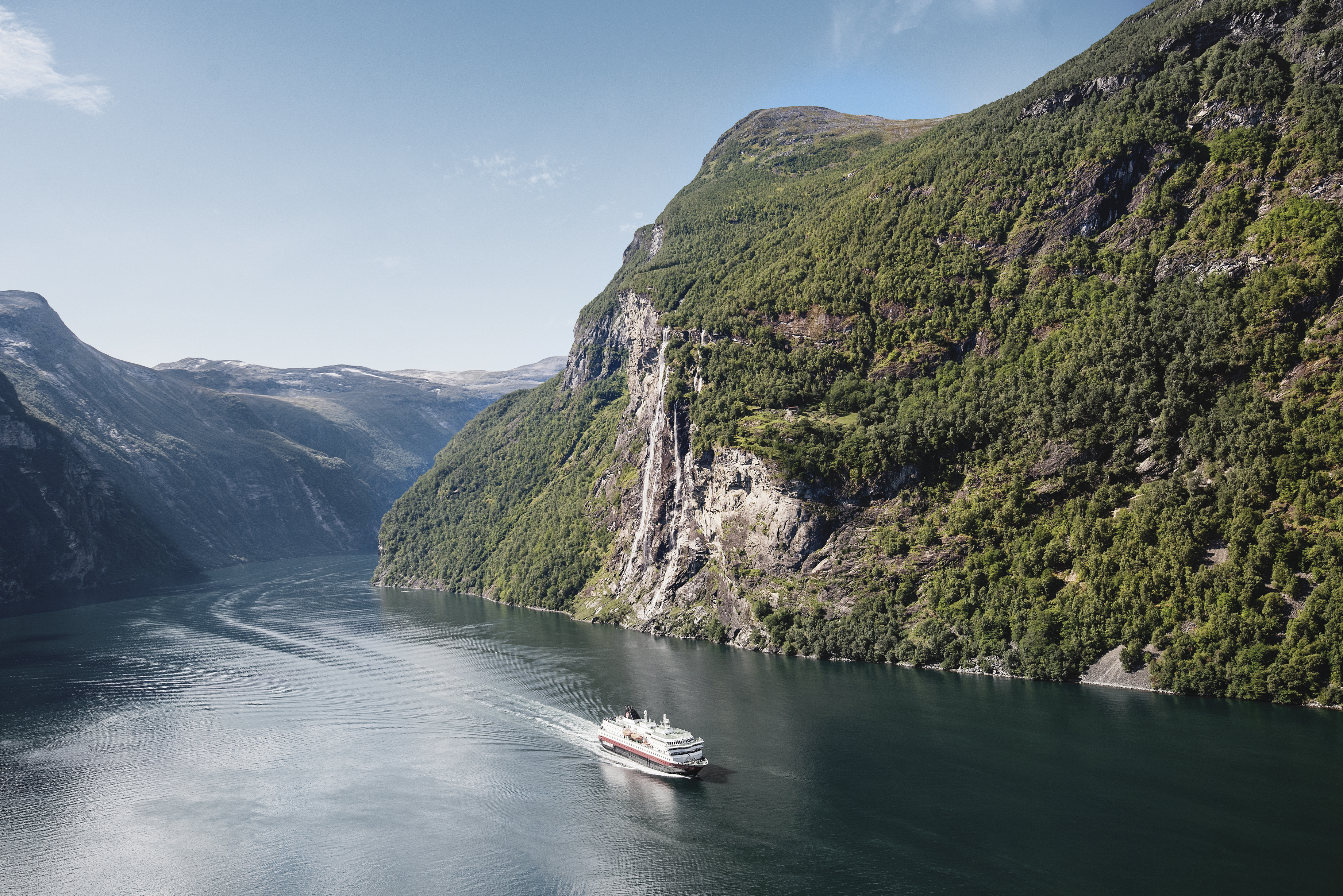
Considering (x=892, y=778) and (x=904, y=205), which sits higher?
(x=904, y=205)

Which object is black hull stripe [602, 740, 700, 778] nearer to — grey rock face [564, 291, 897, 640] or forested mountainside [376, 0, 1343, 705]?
forested mountainside [376, 0, 1343, 705]

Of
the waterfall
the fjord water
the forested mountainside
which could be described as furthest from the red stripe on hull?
the waterfall

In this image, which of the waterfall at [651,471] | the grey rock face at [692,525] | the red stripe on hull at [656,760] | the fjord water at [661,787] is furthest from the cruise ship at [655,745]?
the waterfall at [651,471]

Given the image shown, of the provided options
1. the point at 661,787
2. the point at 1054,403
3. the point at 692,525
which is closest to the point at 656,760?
the point at 661,787

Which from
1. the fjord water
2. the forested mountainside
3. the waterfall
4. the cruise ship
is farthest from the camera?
the waterfall

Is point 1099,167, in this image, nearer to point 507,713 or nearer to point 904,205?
point 904,205

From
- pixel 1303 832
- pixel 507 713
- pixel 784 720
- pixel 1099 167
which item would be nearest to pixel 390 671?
pixel 507 713

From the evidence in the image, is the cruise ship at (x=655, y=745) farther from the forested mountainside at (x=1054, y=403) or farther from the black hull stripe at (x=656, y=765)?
the forested mountainside at (x=1054, y=403)
